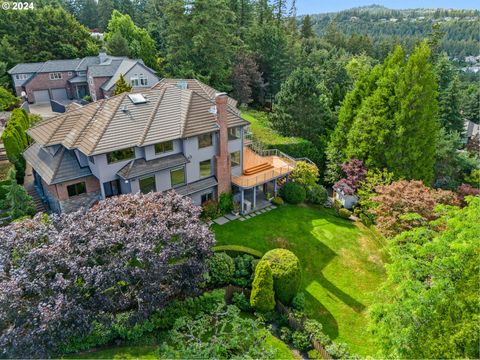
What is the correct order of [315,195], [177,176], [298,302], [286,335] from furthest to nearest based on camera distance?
1. [315,195]
2. [177,176]
3. [298,302]
4. [286,335]

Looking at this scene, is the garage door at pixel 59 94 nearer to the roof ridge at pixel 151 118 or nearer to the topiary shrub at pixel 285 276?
the roof ridge at pixel 151 118

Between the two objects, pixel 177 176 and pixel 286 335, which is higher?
pixel 177 176

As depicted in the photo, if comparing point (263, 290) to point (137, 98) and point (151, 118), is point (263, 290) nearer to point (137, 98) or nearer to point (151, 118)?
point (151, 118)

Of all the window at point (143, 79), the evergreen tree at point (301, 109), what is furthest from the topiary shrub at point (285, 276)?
the window at point (143, 79)

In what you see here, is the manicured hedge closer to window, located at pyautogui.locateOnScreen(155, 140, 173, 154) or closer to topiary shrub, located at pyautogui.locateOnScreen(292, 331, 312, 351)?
topiary shrub, located at pyautogui.locateOnScreen(292, 331, 312, 351)

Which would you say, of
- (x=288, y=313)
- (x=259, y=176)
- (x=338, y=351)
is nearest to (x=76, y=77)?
(x=259, y=176)

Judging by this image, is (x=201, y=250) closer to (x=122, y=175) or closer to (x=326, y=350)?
(x=326, y=350)

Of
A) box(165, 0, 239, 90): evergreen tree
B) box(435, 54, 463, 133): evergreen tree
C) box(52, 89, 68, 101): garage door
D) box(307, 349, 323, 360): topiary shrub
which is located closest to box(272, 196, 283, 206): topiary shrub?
box(307, 349, 323, 360): topiary shrub
